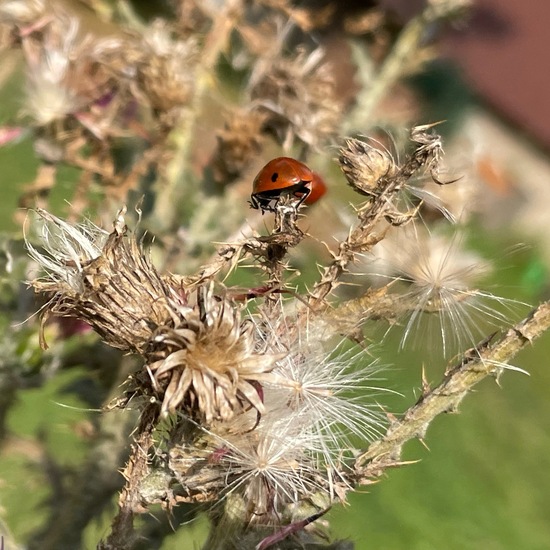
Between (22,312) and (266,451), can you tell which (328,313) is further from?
(22,312)

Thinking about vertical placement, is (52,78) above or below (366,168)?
below

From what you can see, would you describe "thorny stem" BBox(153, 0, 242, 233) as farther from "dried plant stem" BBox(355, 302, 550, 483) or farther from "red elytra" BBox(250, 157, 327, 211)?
"dried plant stem" BBox(355, 302, 550, 483)

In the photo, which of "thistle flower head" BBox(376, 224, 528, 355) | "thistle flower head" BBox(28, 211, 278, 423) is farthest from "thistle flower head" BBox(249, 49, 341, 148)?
"thistle flower head" BBox(28, 211, 278, 423)

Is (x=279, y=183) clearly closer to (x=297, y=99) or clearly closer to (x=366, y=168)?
(x=366, y=168)

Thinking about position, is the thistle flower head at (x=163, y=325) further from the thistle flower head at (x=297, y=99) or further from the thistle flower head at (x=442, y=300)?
the thistle flower head at (x=297, y=99)

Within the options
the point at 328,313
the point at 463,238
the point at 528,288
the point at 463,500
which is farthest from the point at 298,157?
the point at 528,288

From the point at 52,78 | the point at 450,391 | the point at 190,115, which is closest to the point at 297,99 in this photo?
the point at 190,115

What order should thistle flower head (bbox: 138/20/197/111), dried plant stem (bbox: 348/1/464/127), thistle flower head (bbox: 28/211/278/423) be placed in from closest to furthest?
thistle flower head (bbox: 28/211/278/423)
thistle flower head (bbox: 138/20/197/111)
dried plant stem (bbox: 348/1/464/127)
